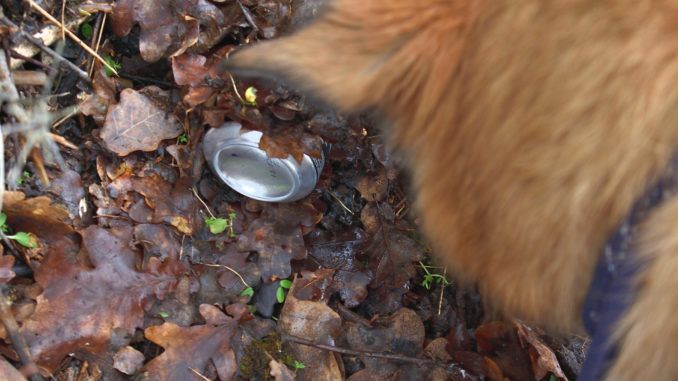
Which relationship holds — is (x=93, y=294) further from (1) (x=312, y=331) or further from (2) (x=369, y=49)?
(2) (x=369, y=49)

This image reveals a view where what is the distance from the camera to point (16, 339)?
1729 millimetres

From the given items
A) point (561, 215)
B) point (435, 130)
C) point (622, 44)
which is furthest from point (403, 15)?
point (561, 215)

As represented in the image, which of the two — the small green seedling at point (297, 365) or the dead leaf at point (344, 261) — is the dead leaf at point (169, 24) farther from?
the small green seedling at point (297, 365)

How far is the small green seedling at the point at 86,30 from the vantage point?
219cm

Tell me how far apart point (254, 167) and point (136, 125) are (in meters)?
0.53

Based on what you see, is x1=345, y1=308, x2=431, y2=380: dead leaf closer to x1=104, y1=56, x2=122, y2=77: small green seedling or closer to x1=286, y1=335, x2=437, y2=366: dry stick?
x1=286, y1=335, x2=437, y2=366: dry stick

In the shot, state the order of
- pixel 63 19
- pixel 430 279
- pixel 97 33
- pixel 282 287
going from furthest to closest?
pixel 430 279 < pixel 282 287 < pixel 97 33 < pixel 63 19

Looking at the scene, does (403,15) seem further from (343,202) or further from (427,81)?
(343,202)

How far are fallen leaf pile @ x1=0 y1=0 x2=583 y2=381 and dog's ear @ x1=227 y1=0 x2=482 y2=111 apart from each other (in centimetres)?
84

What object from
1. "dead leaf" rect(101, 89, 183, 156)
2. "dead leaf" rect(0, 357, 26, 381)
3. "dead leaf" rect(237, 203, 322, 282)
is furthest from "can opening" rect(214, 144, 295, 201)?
"dead leaf" rect(0, 357, 26, 381)

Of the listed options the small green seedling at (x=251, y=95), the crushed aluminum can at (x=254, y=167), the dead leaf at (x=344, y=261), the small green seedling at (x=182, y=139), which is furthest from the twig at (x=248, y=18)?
the dead leaf at (x=344, y=261)

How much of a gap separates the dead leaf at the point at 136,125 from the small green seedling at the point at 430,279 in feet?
4.28

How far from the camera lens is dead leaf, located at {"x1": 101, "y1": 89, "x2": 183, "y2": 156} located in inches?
83.3

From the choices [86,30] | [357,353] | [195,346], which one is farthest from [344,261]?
[86,30]
